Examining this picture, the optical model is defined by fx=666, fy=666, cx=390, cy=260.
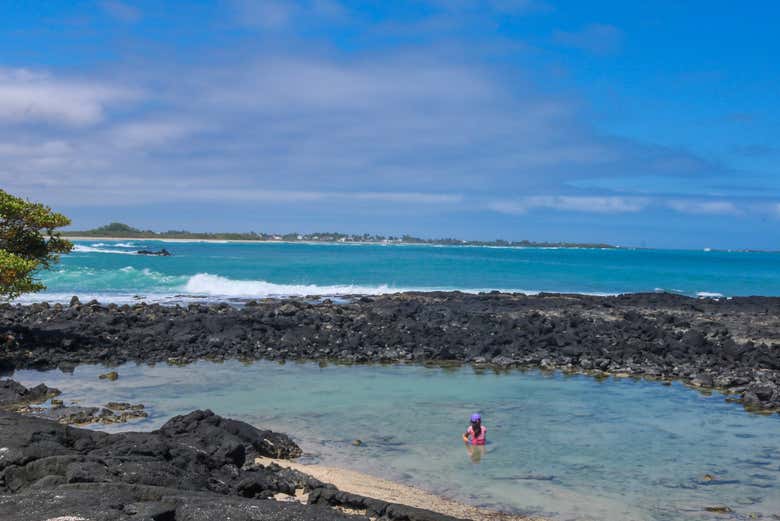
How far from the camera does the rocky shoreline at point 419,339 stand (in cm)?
1769

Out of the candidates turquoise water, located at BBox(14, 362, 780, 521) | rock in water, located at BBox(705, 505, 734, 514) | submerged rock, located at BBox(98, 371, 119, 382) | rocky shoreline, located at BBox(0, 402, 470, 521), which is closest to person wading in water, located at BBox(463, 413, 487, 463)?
turquoise water, located at BBox(14, 362, 780, 521)

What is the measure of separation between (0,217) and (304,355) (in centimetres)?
866

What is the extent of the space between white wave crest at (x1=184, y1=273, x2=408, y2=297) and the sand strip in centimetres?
2906

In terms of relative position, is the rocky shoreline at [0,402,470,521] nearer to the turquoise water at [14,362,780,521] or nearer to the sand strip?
the sand strip

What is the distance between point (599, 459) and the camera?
10.1 metres

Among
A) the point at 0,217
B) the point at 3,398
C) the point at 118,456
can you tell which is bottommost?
the point at 3,398

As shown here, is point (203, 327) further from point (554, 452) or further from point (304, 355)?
point (554, 452)

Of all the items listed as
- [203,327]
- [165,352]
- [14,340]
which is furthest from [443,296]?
[14,340]

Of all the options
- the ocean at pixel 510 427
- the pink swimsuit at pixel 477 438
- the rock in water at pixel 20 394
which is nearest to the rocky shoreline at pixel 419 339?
the ocean at pixel 510 427

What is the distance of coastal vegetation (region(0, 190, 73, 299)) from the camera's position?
51.6 feet

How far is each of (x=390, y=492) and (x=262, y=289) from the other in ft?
113

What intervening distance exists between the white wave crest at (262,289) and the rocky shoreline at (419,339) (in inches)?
445

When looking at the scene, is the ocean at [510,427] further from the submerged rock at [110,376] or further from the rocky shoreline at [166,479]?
the rocky shoreline at [166,479]

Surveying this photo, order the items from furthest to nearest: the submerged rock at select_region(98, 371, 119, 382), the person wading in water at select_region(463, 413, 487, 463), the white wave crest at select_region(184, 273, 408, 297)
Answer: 1. the white wave crest at select_region(184, 273, 408, 297)
2. the submerged rock at select_region(98, 371, 119, 382)
3. the person wading in water at select_region(463, 413, 487, 463)
